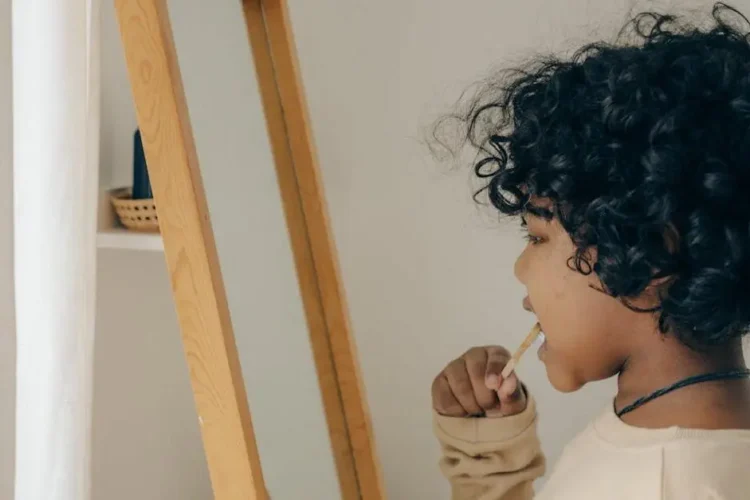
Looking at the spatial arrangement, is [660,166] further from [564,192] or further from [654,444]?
[654,444]

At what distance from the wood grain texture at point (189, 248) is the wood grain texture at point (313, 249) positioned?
12.2 inches

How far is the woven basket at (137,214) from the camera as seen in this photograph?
3.06 ft

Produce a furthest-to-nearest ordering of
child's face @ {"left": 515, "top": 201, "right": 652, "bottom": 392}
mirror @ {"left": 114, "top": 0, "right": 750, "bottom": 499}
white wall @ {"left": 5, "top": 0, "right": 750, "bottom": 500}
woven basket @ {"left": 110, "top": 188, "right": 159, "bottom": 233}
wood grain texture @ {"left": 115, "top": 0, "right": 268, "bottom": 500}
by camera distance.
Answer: mirror @ {"left": 114, "top": 0, "right": 750, "bottom": 499}
white wall @ {"left": 5, "top": 0, "right": 750, "bottom": 500}
woven basket @ {"left": 110, "top": 188, "right": 159, "bottom": 233}
child's face @ {"left": 515, "top": 201, "right": 652, "bottom": 392}
wood grain texture @ {"left": 115, "top": 0, "right": 268, "bottom": 500}

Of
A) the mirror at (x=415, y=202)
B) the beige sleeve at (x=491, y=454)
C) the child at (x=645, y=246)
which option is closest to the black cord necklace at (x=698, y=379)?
the child at (x=645, y=246)

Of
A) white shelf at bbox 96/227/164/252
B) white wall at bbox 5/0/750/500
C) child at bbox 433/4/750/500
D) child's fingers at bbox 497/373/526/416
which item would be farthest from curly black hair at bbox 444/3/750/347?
white wall at bbox 5/0/750/500

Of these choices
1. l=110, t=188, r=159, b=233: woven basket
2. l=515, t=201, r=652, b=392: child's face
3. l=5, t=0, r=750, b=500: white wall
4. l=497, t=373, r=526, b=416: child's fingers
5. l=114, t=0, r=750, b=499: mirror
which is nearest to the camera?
l=515, t=201, r=652, b=392: child's face

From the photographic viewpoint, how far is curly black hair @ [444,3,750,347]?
0.57 metres

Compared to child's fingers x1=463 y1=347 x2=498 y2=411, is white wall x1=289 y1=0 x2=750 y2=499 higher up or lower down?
higher up

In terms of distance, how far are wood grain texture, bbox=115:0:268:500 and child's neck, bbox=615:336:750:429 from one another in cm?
33

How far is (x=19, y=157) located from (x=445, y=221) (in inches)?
32.2

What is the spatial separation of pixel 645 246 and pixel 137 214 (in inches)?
24.7

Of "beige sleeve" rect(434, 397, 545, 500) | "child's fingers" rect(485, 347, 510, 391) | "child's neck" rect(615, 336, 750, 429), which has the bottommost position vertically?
"beige sleeve" rect(434, 397, 545, 500)

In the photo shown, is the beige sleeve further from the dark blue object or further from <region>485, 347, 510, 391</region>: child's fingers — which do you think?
the dark blue object

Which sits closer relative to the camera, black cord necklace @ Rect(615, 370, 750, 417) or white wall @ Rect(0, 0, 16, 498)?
black cord necklace @ Rect(615, 370, 750, 417)
